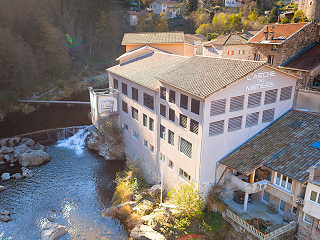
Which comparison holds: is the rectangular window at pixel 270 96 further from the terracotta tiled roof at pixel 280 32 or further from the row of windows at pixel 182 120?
the terracotta tiled roof at pixel 280 32

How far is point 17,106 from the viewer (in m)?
54.8

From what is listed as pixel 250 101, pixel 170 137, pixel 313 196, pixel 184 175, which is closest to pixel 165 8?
pixel 170 137

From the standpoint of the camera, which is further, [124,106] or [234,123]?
[124,106]

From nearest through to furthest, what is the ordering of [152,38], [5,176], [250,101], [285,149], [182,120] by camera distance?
[285,149] < [250,101] < [182,120] < [5,176] < [152,38]

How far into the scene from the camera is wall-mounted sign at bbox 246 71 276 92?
2197 cm

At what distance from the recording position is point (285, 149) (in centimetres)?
2136

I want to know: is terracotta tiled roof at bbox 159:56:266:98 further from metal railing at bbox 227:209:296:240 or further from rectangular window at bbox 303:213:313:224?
rectangular window at bbox 303:213:313:224

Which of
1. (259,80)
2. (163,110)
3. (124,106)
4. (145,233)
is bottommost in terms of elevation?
(145,233)

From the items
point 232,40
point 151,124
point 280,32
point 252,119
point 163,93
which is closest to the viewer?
point 252,119

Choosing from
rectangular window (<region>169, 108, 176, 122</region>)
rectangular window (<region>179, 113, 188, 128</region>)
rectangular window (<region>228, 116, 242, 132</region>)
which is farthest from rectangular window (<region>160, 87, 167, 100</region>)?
rectangular window (<region>228, 116, 242, 132</region>)

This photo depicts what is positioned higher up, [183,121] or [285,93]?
[285,93]

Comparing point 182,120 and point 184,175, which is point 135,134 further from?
→ point 182,120

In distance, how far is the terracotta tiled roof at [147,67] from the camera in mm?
28922

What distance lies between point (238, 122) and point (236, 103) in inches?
69.4
